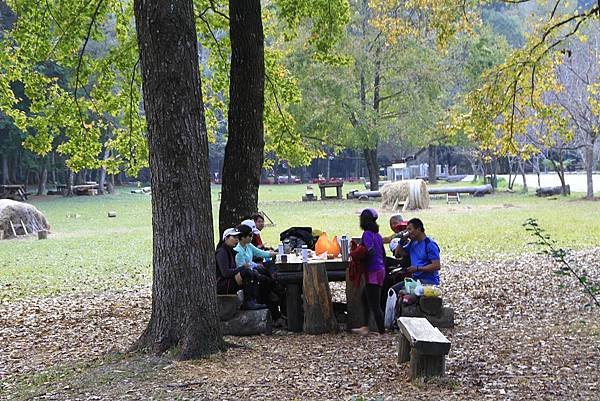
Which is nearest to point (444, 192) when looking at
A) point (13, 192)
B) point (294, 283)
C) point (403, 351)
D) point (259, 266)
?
point (13, 192)

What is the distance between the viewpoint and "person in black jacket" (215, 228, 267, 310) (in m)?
9.31

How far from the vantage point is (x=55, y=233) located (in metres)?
25.6

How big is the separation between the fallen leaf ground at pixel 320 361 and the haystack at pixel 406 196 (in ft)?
64.5

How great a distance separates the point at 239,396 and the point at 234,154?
5.59m

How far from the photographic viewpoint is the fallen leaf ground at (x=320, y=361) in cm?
639

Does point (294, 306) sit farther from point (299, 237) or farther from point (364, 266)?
point (299, 237)

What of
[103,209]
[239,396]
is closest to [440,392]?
[239,396]

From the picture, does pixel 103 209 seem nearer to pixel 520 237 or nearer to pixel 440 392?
pixel 520 237

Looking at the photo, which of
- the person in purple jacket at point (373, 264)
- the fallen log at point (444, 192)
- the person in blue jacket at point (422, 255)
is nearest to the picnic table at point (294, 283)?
the person in purple jacket at point (373, 264)

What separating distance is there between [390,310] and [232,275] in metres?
2.01

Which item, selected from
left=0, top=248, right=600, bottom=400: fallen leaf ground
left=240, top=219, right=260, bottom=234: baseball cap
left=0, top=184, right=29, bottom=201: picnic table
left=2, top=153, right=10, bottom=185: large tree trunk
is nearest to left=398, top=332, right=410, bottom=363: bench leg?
left=0, top=248, right=600, bottom=400: fallen leaf ground

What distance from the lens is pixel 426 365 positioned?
258 inches

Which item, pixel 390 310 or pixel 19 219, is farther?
pixel 19 219

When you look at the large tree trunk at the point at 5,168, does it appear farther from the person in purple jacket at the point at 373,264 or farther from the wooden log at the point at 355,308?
the person in purple jacket at the point at 373,264
